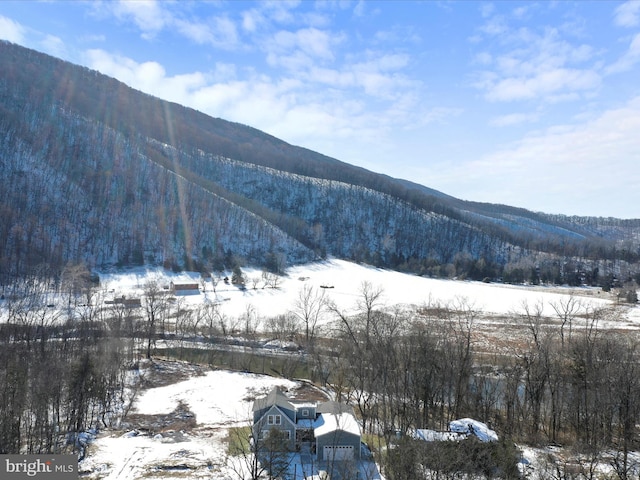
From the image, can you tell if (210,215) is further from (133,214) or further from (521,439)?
(521,439)

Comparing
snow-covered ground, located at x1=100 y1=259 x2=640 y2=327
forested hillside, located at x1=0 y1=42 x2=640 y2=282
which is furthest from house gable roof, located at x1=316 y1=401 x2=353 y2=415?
forested hillside, located at x1=0 y1=42 x2=640 y2=282

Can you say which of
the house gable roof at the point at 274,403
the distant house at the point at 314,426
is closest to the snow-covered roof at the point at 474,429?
the distant house at the point at 314,426

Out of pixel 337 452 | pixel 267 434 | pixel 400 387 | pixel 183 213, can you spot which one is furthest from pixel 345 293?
pixel 183 213

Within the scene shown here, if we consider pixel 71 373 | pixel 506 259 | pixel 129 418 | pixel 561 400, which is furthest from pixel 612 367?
pixel 506 259

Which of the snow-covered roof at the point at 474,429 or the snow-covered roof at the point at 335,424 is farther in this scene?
the snow-covered roof at the point at 335,424
